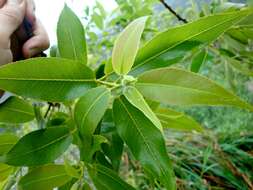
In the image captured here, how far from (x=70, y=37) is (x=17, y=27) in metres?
0.06

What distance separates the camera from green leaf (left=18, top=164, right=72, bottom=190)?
0.40 meters

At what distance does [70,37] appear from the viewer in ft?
A: 1.20

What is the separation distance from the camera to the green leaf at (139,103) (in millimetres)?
271

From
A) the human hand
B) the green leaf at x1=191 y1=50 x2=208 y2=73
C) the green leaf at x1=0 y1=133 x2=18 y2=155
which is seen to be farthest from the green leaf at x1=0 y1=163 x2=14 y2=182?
the green leaf at x1=191 y1=50 x2=208 y2=73

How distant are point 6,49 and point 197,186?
1.37 meters

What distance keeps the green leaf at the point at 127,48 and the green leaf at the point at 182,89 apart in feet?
0.06

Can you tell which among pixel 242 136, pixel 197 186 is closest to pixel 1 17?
pixel 197 186

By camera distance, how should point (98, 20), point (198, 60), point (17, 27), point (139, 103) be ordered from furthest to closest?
point (98, 20) < point (198, 60) < point (17, 27) < point (139, 103)

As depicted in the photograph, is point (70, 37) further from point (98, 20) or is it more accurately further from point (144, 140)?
point (98, 20)

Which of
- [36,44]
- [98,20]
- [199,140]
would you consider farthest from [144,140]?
[199,140]

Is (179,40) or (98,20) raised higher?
(179,40)

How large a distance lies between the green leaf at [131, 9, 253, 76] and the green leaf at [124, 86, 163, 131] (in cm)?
3

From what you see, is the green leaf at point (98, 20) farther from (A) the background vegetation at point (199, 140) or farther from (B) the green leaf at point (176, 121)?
(B) the green leaf at point (176, 121)

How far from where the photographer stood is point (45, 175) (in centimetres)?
40
